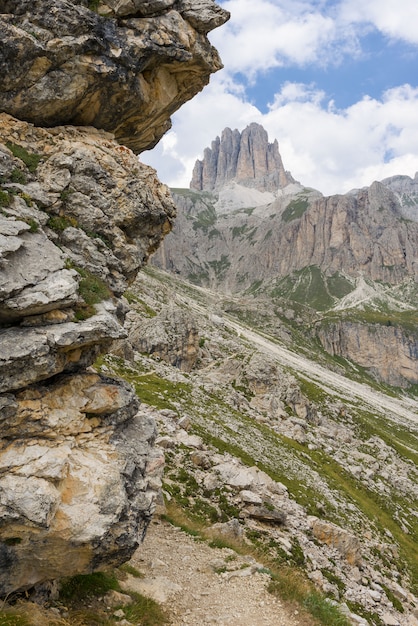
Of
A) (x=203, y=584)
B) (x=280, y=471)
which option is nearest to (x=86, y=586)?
(x=203, y=584)

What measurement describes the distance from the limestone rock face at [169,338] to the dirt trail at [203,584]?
4939 centimetres

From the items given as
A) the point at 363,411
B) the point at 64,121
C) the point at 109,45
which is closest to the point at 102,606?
the point at 64,121

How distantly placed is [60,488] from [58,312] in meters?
5.82

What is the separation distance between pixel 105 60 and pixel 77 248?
1023 centimetres

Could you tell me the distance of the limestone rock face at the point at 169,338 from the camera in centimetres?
7031

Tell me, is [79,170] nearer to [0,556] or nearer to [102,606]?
[0,556]

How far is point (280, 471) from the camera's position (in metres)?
42.7

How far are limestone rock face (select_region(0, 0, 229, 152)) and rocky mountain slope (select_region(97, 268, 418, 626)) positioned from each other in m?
23.0

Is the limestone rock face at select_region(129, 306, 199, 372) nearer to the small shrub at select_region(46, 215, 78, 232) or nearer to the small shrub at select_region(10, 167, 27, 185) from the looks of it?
the small shrub at select_region(46, 215, 78, 232)

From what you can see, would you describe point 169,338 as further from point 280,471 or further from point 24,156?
point 24,156

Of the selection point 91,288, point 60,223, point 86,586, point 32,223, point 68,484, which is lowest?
point 86,586

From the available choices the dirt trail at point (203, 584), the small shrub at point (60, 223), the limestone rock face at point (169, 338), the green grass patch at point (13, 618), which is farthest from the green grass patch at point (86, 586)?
the limestone rock face at point (169, 338)

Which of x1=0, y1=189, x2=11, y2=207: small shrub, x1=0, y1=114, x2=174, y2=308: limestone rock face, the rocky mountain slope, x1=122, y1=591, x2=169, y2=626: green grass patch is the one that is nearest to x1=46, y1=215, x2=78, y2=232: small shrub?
x1=0, y1=114, x2=174, y2=308: limestone rock face

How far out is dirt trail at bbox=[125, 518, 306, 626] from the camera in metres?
14.9
